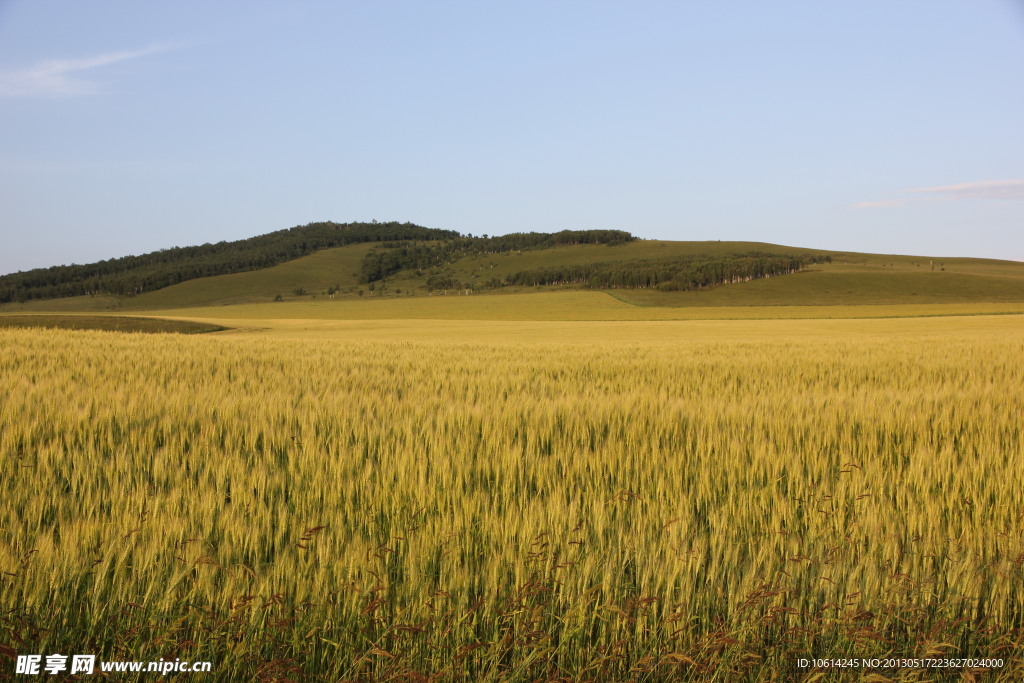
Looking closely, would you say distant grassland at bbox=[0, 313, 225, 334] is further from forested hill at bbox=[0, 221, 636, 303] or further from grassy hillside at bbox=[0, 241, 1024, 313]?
forested hill at bbox=[0, 221, 636, 303]

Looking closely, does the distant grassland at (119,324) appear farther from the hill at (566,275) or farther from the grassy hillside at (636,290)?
the hill at (566,275)

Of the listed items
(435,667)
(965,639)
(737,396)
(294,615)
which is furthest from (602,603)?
(737,396)

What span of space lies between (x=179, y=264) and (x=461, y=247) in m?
72.9

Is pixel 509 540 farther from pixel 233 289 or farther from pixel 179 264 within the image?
pixel 179 264

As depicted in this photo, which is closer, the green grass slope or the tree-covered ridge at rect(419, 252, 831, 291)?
the tree-covered ridge at rect(419, 252, 831, 291)

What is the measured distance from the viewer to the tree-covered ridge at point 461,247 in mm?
151000

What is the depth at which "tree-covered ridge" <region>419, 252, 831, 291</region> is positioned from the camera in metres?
95.1

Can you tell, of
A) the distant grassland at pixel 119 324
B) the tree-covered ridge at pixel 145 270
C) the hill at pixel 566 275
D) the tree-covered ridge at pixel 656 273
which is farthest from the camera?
the tree-covered ridge at pixel 145 270

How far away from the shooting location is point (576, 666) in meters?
2.23

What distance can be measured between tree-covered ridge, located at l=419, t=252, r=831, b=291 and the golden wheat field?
9043 cm

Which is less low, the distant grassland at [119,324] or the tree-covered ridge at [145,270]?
the tree-covered ridge at [145,270]

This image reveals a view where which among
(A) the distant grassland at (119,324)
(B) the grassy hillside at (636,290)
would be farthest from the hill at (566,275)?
(A) the distant grassland at (119,324)

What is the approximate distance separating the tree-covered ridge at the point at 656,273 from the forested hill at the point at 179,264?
42709mm

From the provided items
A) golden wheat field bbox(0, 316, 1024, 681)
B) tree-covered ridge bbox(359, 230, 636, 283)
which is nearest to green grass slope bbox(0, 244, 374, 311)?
Answer: tree-covered ridge bbox(359, 230, 636, 283)
